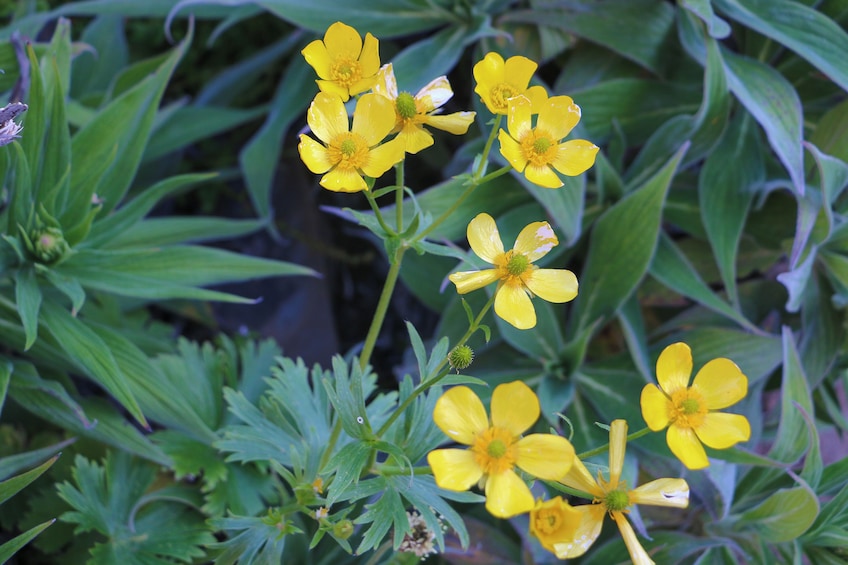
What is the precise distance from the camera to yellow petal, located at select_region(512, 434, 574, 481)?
0.56 meters

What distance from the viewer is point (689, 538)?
116 cm

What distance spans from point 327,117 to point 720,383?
0.43m

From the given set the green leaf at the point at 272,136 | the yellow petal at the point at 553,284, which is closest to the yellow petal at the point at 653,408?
the yellow petal at the point at 553,284

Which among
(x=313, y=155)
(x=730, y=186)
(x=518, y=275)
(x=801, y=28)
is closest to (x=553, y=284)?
(x=518, y=275)

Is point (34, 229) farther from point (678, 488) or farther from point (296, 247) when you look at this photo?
point (678, 488)

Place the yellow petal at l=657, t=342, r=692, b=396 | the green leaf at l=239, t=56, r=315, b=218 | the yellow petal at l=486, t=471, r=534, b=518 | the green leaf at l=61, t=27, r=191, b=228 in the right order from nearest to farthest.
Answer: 1. the yellow petal at l=486, t=471, r=534, b=518
2. the yellow petal at l=657, t=342, r=692, b=396
3. the green leaf at l=61, t=27, r=191, b=228
4. the green leaf at l=239, t=56, r=315, b=218

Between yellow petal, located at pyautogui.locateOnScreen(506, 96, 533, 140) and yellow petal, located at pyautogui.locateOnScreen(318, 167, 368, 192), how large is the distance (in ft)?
0.46

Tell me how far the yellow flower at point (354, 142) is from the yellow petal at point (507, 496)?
0.89 ft

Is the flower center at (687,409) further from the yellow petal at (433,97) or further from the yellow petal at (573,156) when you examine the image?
the yellow petal at (433,97)

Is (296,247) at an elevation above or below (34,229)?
below

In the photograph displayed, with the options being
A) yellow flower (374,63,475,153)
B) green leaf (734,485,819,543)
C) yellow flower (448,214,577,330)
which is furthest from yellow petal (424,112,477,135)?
green leaf (734,485,819,543)

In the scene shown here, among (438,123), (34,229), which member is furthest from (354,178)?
(34,229)

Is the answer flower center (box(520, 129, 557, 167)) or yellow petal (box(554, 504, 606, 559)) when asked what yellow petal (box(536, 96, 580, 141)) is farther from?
yellow petal (box(554, 504, 606, 559))

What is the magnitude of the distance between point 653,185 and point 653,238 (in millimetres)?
89
